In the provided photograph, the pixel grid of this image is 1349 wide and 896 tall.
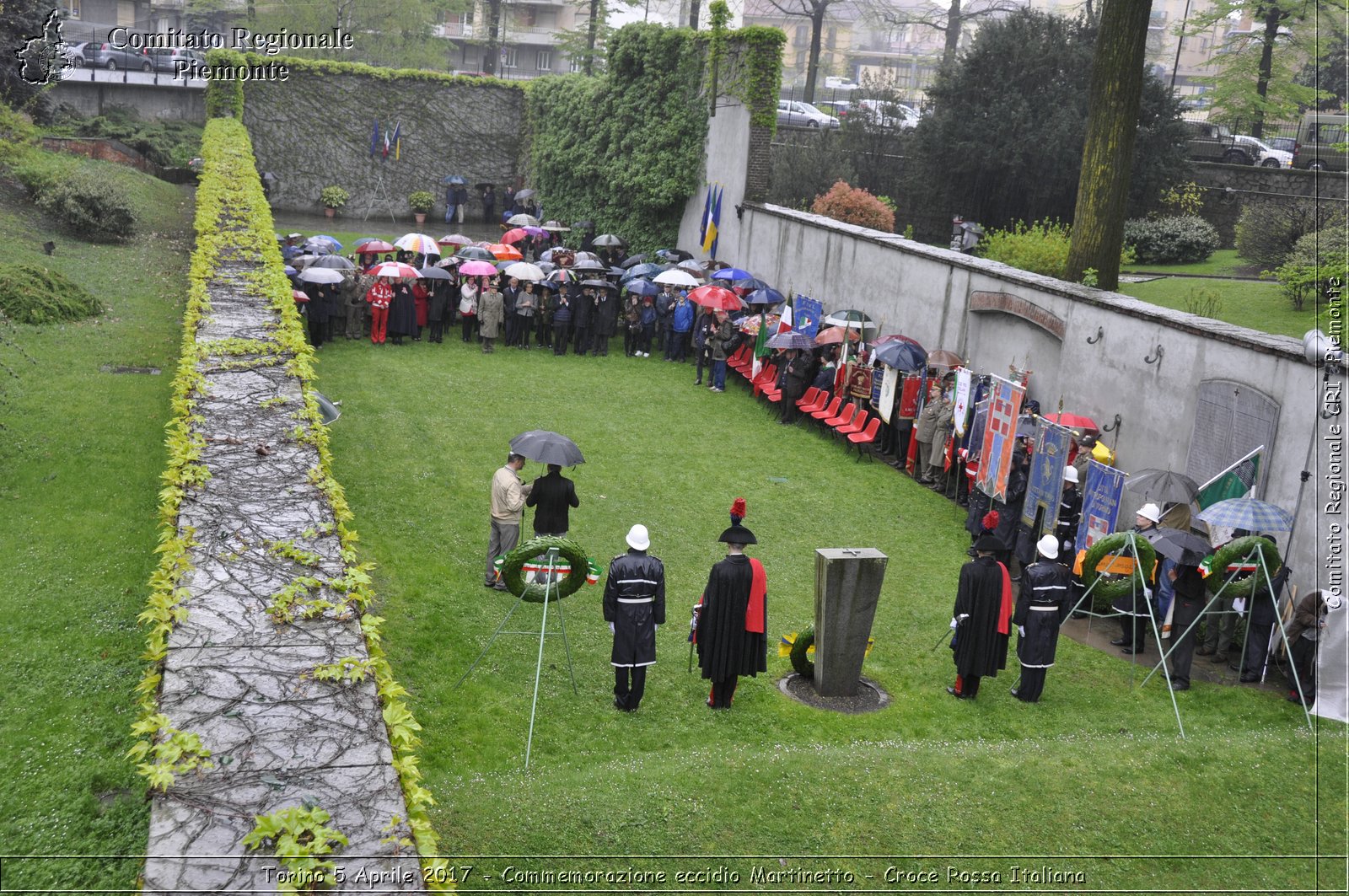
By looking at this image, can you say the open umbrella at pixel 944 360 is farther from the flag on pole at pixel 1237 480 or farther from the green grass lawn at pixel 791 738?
the flag on pole at pixel 1237 480

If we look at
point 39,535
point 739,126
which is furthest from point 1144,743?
point 739,126

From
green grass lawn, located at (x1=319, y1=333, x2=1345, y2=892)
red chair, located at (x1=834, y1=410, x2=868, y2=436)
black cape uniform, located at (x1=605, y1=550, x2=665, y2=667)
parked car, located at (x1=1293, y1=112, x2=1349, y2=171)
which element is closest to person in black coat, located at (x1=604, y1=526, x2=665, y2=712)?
black cape uniform, located at (x1=605, y1=550, x2=665, y2=667)

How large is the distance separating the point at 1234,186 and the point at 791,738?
75.1ft

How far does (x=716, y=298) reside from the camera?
20.2 metres

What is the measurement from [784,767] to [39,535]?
6.83m

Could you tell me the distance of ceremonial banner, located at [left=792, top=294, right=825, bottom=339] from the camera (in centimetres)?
1969

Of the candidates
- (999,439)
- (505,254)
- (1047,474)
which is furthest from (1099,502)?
(505,254)

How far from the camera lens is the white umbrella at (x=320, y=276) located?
1950 centimetres

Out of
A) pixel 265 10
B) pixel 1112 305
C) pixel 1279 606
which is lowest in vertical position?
pixel 1279 606

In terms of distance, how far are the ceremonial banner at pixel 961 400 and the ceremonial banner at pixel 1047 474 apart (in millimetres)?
1773

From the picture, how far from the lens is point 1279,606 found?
434 inches

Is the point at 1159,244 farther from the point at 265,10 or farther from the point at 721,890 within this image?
the point at 265,10

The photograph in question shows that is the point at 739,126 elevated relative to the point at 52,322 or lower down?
elevated

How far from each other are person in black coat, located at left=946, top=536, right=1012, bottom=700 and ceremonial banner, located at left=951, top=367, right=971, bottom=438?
17.1ft
